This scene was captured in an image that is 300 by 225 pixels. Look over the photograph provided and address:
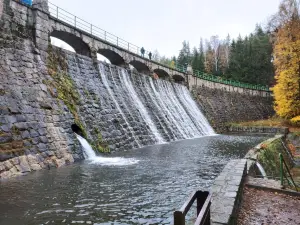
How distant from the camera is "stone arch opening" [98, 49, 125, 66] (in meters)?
21.4

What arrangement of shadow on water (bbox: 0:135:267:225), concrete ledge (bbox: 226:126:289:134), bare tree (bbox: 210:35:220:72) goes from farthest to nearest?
bare tree (bbox: 210:35:220:72)
concrete ledge (bbox: 226:126:289:134)
shadow on water (bbox: 0:135:267:225)

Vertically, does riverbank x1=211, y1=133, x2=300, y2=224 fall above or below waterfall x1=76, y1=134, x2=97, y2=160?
below

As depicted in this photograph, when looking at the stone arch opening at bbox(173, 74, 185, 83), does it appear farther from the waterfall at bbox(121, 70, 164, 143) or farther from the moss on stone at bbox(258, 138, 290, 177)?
the moss on stone at bbox(258, 138, 290, 177)

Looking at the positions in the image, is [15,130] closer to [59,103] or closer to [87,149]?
[59,103]

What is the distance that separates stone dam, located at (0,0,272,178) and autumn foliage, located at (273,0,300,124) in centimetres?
1032

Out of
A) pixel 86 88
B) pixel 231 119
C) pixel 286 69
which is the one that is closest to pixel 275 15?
pixel 286 69

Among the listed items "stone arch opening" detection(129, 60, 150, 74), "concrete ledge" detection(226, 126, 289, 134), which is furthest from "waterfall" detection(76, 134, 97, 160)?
"concrete ledge" detection(226, 126, 289, 134)

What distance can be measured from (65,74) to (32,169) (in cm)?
724

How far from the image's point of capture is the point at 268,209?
5254 millimetres

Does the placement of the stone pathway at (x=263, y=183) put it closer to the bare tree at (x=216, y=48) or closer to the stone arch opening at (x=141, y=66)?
the stone arch opening at (x=141, y=66)

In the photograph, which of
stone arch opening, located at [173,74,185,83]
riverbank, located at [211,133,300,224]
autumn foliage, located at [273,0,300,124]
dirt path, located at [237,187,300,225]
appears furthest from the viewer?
stone arch opening, located at [173,74,185,83]

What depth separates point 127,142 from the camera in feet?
49.9

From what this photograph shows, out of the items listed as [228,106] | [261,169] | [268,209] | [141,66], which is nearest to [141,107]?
[141,66]

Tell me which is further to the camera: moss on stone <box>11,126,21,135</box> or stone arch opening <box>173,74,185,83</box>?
stone arch opening <box>173,74,185,83</box>
